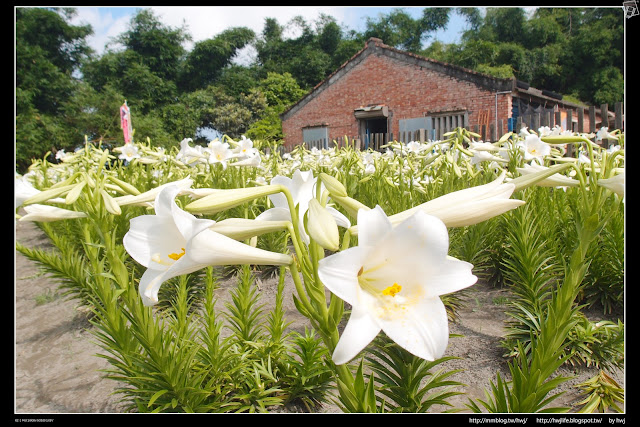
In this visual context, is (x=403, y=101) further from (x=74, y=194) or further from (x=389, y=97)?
(x=74, y=194)

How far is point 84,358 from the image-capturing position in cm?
216

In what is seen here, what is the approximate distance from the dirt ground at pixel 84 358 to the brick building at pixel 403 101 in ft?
33.4

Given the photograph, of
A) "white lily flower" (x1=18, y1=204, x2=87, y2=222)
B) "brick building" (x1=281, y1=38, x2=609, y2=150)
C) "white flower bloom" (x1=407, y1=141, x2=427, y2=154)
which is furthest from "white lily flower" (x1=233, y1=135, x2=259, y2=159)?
"brick building" (x1=281, y1=38, x2=609, y2=150)

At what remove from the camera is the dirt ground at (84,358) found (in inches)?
66.7

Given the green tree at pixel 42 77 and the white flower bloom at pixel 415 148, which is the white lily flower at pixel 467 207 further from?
the green tree at pixel 42 77

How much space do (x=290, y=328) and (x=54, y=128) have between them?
56.9 ft

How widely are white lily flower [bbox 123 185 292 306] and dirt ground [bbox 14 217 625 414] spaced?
0.73 meters

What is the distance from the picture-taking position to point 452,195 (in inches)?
26.0

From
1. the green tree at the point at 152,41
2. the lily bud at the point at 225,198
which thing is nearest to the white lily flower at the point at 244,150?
the lily bud at the point at 225,198

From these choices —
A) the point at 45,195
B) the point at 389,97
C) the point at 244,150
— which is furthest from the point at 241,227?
the point at 389,97

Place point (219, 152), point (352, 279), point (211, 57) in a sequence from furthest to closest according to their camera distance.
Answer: point (211, 57) → point (219, 152) → point (352, 279)

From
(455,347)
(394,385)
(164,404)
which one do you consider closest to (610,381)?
(455,347)

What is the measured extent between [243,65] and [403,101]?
18910 mm

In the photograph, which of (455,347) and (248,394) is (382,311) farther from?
(455,347)
